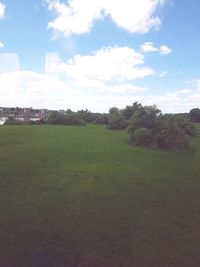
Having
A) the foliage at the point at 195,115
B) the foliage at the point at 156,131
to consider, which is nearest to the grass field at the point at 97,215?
the foliage at the point at 156,131

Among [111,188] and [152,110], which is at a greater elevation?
[152,110]

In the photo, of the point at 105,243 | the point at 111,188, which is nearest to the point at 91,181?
the point at 111,188

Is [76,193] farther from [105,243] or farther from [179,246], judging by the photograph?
[179,246]

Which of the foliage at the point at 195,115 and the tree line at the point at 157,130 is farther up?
the foliage at the point at 195,115

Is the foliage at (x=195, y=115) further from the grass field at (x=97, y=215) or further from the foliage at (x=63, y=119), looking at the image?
the grass field at (x=97, y=215)

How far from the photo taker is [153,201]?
13.0 m

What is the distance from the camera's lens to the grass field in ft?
26.7

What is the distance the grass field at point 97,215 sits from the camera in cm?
813

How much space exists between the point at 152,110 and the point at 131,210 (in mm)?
28330

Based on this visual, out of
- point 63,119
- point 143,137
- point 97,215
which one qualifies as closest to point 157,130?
point 143,137

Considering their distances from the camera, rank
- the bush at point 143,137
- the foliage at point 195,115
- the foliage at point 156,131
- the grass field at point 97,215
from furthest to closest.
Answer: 1. the foliage at point 195,115
2. the bush at point 143,137
3. the foliage at point 156,131
4. the grass field at point 97,215

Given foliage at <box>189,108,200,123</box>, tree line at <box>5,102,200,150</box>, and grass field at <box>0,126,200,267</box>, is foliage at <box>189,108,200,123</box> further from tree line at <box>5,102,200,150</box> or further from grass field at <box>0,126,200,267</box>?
grass field at <box>0,126,200,267</box>

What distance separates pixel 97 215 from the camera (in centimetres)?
1097

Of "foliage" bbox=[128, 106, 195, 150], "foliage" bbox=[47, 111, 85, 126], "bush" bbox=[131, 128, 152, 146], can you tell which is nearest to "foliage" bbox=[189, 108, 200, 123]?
"foliage" bbox=[47, 111, 85, 126]
